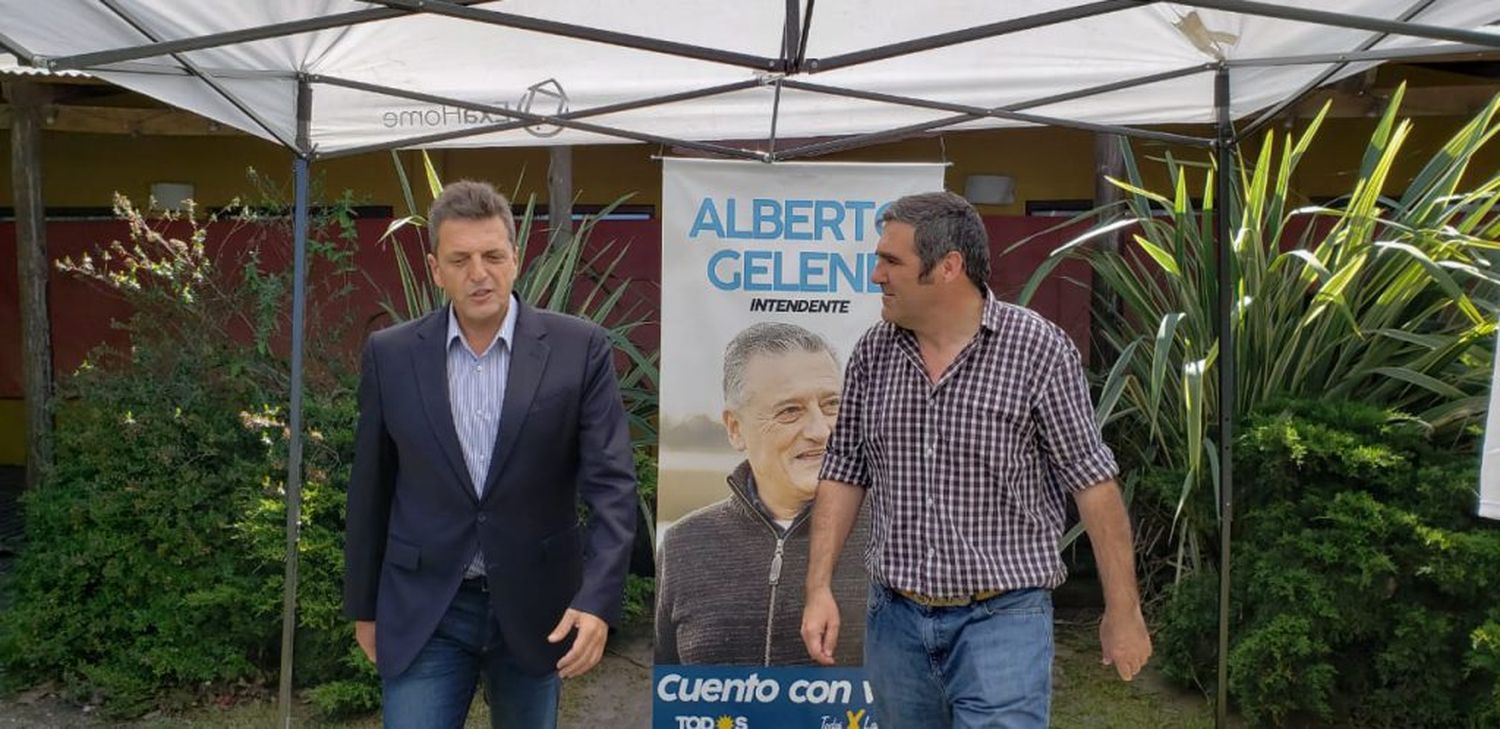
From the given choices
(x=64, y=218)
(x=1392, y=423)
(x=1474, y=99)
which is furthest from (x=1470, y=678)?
(x=64, y=218)

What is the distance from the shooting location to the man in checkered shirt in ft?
8.81

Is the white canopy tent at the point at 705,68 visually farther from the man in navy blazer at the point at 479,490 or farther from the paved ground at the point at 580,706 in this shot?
the paved ground at the point at 580,706

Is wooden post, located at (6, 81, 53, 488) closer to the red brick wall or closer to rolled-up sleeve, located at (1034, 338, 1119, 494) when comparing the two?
the red brick wall

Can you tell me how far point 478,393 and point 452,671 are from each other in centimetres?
62

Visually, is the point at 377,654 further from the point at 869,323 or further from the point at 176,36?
the point at 869,323

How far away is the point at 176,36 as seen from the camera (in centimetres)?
306

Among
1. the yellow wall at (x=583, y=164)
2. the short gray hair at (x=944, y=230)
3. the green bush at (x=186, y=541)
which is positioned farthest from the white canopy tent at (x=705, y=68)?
the yellow wall at (x=583, y=164)

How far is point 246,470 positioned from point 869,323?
8.79 feet

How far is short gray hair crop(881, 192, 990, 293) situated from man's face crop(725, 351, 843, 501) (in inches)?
56.0

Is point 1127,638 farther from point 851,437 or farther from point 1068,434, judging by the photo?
point 851,437

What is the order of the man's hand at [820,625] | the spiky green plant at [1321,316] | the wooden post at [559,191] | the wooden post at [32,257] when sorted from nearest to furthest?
the man's hand at [820,625]
the spiky green plant at [1321,316]
the wooden post at [559,191]
the wooden post at [32,257]

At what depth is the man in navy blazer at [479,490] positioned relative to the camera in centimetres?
268

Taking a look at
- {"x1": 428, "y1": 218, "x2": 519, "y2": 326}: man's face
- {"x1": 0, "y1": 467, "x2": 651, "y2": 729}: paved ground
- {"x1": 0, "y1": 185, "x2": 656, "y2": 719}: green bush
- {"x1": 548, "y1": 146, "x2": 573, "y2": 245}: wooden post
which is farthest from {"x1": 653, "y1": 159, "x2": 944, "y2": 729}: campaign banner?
{"x1": 548, "y1": 146, "x2": 573, "y2": 245}: wooden post

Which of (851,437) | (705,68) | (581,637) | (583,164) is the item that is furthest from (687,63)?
(583,164)
